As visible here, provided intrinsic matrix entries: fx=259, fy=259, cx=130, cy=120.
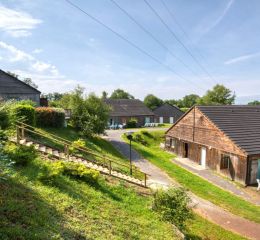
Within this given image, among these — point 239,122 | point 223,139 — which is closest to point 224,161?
point 223,139

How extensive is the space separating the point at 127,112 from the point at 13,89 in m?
30.9

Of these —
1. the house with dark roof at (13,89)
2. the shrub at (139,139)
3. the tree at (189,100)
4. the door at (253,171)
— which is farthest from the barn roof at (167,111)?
the door at (253,171)

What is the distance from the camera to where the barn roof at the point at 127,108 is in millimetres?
53184

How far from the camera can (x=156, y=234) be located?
9.00 metres

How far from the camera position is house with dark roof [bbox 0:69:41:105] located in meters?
24.2

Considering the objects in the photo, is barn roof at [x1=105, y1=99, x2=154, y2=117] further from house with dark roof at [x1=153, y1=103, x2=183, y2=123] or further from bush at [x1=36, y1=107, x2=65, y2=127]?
bush at [x1=36, y1=107, x2=65, y2=127]

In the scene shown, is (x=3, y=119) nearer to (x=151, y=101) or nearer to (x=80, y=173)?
(x=80, y=173)

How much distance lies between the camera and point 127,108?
55.1 metres

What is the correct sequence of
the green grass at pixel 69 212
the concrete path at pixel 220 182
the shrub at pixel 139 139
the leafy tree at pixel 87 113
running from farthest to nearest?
the shrub at pixel 139 139, the leafy tree at pixel 87 113, the concrete path at pixel 220 182, the green grass at pixel 69 212

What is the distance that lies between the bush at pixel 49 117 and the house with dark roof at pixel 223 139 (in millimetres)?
13513

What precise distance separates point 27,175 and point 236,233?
9824 mm

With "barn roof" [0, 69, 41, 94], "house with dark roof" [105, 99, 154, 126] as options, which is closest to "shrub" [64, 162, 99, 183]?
"barn roof" [0, 69, 41, 94]

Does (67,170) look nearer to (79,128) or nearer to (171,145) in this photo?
(79,128)

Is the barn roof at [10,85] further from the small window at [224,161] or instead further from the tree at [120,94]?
the tree at [120,94]
